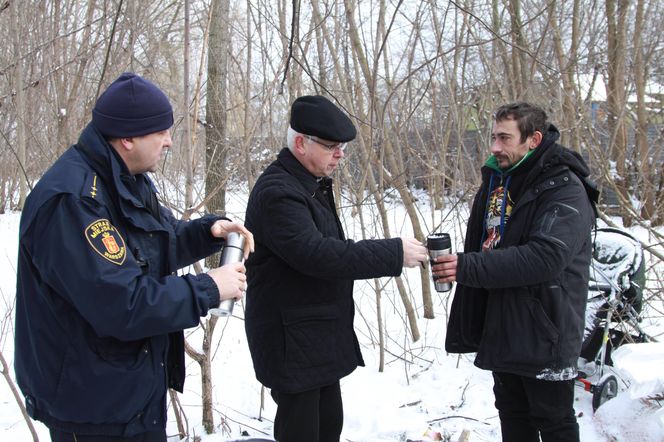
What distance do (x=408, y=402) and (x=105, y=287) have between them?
3.01 meters

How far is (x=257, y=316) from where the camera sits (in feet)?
7.59

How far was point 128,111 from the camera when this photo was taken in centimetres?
166

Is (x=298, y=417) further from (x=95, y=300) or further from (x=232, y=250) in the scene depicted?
(x=95, y=300)

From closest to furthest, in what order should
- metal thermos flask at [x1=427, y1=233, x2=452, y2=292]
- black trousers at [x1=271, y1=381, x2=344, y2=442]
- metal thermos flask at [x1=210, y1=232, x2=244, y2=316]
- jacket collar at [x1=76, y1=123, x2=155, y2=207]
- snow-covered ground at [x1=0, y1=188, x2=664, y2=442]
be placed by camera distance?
jacket collar at [x1=76, y1=123, x2=155, y2=207] → metal thermos flask at [x1=210, y1=232, x2=244, y2=316] → black trousers at [x1=271, y1=381, x2=344, y2=442] → metal thermos flask at [x1=427, y1=233, x2=452, y2=292] → snow-covered ground at [x1=0, y1=188, x2=664, y2=442]

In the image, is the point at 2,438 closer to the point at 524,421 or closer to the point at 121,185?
the point at 121,185

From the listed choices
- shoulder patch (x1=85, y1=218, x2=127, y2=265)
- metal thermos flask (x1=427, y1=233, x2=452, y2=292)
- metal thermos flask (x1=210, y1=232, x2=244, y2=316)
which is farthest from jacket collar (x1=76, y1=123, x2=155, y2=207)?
metal thermos flask (x1=427, y1=233, x2=452, y2=292)

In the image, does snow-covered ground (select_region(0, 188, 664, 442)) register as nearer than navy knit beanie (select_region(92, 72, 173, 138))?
No

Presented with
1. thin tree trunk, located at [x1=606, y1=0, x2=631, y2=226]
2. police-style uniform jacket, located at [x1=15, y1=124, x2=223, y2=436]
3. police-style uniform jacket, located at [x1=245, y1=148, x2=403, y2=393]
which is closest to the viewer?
police-style uniform jacket, located at [x1=15, y1=124, x2=223, y2=436]

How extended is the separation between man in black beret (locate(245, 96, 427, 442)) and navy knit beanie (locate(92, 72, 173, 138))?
0.61 m

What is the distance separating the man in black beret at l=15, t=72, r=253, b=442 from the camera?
1480 mm

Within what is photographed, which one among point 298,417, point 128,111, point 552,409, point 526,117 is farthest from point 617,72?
point 128,111

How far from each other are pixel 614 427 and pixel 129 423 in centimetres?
277

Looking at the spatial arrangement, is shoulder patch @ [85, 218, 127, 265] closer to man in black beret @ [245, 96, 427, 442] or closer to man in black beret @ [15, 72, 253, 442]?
man in black beret @ [15, 72, 253, 442]

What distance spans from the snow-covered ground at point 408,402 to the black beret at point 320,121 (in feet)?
6.87
